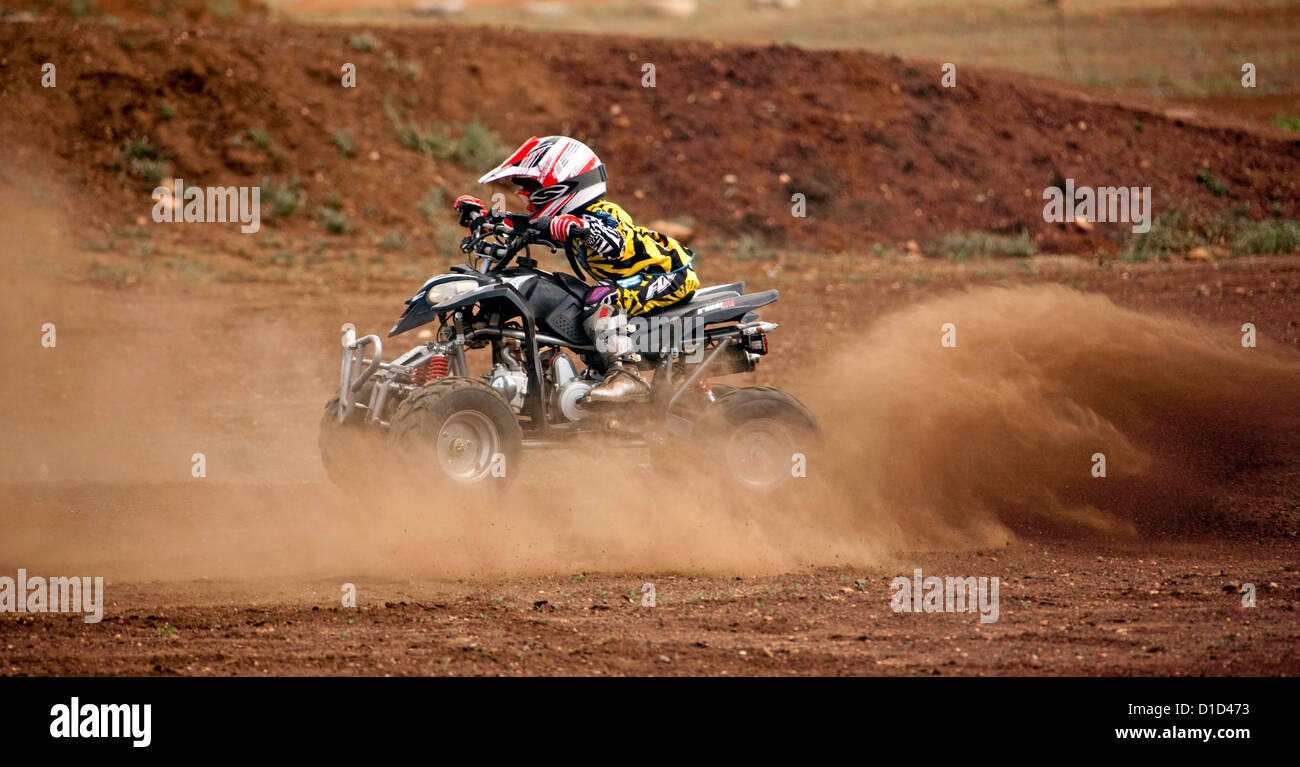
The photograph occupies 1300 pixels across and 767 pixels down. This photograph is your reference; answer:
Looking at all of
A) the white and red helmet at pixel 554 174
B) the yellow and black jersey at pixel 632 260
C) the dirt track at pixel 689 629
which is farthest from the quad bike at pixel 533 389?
the dirt track at pixel 689 629

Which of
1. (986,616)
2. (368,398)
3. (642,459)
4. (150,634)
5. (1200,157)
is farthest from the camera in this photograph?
(1200,157)

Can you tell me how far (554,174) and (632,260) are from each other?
2.76ft

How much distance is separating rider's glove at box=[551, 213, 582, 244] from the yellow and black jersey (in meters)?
0.08

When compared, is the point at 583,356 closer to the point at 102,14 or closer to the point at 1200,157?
the point at 1200,157

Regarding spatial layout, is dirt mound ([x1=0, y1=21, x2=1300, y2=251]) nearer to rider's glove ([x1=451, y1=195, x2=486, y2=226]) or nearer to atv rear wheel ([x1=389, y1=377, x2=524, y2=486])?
rider's glove ([x1=451, y1=195, x2=486, y2=226])

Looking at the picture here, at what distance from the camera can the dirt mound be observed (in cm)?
2127

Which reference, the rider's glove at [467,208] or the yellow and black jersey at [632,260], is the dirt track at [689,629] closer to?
the yellow and black jersey at [632,260]

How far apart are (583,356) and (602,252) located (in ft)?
2.68

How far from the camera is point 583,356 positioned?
9352 mm

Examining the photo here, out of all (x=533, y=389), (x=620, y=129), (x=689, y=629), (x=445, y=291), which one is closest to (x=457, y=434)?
(x=533, y=389)

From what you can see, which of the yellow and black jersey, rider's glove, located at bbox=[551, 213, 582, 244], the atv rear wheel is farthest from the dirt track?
rider's glove, located at bbox=[551, 213, 582, 244]

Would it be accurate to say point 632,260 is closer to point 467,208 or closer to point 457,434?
point 467,208

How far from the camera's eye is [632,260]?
9211 mm

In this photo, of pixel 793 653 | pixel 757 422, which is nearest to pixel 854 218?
pixel 757 422
